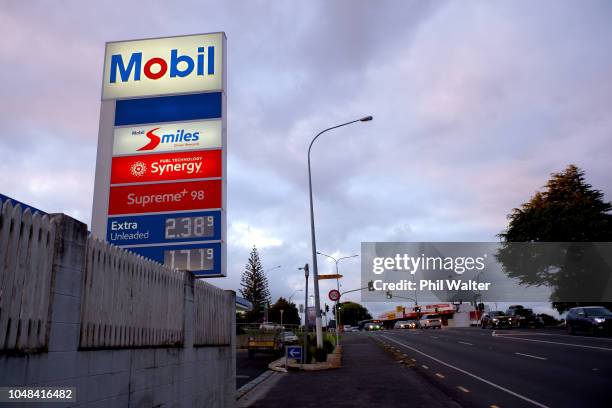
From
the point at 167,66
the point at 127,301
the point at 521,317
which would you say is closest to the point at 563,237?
the point at 521,317

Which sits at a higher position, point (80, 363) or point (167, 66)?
point (167, 66)

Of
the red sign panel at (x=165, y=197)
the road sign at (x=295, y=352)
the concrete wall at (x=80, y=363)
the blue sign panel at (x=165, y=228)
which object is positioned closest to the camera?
the concrete wall at (x=80, y=363)

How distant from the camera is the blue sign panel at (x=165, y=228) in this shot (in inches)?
522

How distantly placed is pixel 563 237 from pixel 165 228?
45047 millimetres

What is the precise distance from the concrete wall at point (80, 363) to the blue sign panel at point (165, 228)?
4230mm

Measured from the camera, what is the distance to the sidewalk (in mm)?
12742

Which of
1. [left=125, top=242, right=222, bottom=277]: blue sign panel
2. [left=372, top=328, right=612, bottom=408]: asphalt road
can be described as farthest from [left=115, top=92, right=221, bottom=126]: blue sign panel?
[left=372, top=328, right=612, bottom=408]: asphalt road

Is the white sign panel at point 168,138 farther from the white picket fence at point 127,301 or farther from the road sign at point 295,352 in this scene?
the road sign at point 295,352

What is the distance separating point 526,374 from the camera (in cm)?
1659

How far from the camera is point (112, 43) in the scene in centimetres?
1591

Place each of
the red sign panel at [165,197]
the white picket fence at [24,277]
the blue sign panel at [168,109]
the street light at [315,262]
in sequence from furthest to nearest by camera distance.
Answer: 1. the street light at [315,262]
2. the blue sign panel at [168,109]
3. the red sign panel at [165,197]
4. the white picket fence at [24,277]

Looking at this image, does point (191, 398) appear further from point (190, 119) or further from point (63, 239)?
point (190, 119)

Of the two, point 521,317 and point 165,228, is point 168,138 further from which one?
point 521,317

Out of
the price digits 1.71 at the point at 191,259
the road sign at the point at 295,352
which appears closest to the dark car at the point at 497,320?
the road sign at the point at 295,352
